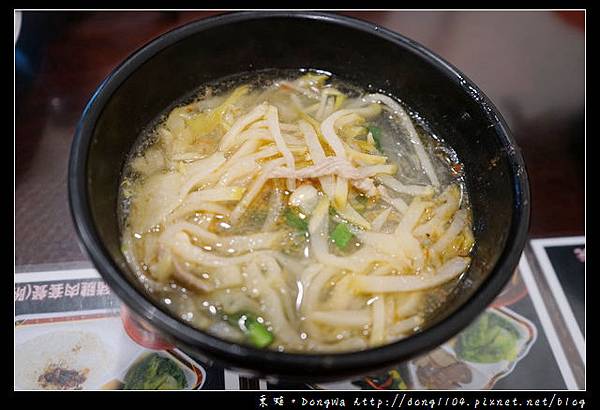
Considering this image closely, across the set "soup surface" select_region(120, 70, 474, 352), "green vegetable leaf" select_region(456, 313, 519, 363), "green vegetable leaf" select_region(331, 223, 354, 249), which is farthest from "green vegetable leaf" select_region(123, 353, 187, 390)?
"green vegetable leaf" select_region(456, 313, 519, 363)

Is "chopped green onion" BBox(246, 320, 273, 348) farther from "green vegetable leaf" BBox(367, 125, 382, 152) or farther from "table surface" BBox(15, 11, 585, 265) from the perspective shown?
"table surface" BBox(15, 11, 585, 265)

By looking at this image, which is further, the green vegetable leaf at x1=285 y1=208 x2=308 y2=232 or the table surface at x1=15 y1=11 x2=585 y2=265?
the table surface at x1=15 y1=11 x2=585 y2=265

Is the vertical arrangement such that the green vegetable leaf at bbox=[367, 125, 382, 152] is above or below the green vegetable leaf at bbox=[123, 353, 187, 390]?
Answer: above

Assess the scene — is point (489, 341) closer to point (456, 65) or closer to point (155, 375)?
point (155, 375)

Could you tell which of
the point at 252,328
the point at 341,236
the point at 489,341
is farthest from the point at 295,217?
the point at 489,341

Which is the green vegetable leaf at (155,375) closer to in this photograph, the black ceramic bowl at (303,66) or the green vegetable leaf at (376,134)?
the black ceramic bowl at (303,66)
